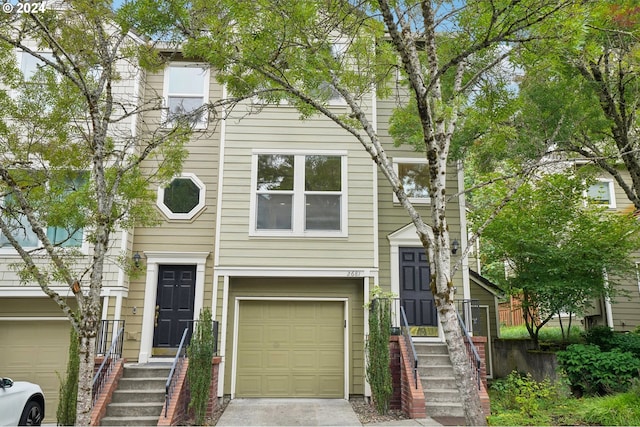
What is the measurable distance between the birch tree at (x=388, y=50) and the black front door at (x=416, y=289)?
3646mm

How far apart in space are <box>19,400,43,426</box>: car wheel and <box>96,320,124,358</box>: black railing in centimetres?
130

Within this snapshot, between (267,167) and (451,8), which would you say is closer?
(451,8)

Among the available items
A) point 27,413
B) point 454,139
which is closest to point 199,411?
point 27,413

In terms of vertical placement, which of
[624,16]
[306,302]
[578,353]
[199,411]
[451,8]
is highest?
[624,16]

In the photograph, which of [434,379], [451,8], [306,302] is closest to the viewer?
[451,8]

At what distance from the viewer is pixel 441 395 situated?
309 inches

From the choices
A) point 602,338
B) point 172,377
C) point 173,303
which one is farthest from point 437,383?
point 173,303

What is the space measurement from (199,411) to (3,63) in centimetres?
580

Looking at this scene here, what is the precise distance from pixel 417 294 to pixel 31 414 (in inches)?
278

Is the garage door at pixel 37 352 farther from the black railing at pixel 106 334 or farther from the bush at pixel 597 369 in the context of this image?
the bush at pixel 597 369

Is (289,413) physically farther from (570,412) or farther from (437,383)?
(570,412)

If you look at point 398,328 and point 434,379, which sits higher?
point 398,328

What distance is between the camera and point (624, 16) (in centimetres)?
759

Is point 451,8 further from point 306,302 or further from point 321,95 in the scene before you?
point 306,302
